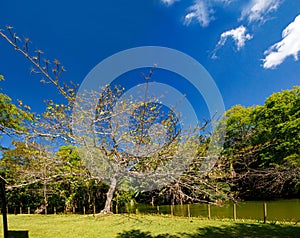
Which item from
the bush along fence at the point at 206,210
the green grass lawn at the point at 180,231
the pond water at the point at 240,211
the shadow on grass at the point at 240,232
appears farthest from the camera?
the bush along fence at the point at 206,210

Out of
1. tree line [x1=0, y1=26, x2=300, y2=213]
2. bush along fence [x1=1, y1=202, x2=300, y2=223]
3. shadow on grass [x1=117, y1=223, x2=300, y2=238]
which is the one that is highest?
tree line [x1=0, y1=26, x2=300, y2=213]

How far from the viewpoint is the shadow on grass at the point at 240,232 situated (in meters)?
5.63

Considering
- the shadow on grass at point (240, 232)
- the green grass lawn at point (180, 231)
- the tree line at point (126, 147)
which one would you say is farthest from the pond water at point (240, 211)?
the shadow on grass at point (240, 232)

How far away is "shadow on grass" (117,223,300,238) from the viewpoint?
18.5ft

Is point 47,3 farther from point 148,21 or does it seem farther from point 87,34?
point 148,21

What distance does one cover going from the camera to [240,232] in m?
5.93

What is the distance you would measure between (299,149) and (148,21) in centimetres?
1274

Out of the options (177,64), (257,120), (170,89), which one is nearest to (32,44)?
(177,64)

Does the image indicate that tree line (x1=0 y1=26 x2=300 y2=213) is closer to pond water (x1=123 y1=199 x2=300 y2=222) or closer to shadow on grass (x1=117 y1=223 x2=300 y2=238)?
shadow on grass (x1=117 y1=223 x2=300 y2=238)

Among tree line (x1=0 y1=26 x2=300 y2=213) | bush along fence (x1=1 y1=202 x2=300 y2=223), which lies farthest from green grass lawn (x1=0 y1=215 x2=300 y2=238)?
bush along fence (x1=1 y1=202 x2=300 y2=223)

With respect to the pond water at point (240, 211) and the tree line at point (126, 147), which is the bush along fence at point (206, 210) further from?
the tree line at point (126, 147)

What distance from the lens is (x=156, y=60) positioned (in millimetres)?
4641

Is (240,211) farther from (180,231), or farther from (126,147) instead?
(126,147)

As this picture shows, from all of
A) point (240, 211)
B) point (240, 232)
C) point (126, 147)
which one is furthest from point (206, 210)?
point (126, 147)
